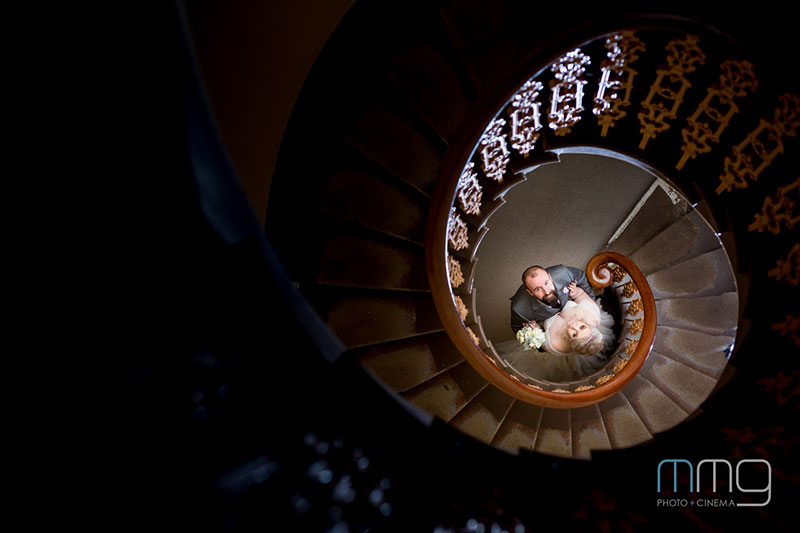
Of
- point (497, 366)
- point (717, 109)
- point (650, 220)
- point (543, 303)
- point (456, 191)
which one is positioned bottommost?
point (543, 303)

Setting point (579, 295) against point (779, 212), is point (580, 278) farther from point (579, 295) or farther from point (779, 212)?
point (779, 212)

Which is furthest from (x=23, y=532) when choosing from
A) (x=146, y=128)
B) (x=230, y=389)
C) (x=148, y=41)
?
(x=148, y=41)

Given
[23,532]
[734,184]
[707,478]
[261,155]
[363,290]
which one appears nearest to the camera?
[23,532]

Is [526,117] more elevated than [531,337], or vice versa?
[526,117]

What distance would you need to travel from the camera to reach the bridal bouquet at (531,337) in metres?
6.16

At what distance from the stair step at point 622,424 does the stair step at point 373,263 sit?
265 centimetres

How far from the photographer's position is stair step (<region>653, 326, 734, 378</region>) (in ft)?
13.6

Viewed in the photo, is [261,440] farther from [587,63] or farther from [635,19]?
[587,63]

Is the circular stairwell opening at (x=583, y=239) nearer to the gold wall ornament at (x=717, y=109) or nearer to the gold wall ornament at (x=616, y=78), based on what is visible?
the gold wall ornament at (x=616, y=78)

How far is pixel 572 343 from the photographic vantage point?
19.7ft

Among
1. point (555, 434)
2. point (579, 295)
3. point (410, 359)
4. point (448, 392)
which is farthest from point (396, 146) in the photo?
point (579, 295)

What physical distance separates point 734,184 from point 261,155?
311 cm

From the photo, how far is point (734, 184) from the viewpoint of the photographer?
2.57 meters

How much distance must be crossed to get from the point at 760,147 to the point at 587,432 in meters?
2.69
